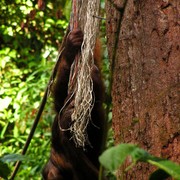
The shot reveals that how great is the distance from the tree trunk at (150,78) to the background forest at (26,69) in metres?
2.18

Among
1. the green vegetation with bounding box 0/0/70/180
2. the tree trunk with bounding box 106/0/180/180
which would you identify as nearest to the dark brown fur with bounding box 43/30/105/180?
the tree trunk with bounding box 106/0/180/180

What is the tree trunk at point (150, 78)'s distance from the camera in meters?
1.54

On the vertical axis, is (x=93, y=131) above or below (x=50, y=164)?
above

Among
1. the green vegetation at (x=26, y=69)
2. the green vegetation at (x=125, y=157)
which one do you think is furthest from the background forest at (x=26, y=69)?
the green vegetation at (x=125, y=157)

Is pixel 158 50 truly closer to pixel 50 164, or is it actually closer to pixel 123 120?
pixel 123 120

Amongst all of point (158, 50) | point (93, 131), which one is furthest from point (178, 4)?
point (93, 131)

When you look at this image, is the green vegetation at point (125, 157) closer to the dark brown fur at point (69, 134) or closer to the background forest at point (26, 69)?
the dark brown fur at point (69, 134)

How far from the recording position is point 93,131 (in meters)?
2.48

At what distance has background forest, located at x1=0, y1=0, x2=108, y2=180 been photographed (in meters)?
4.48

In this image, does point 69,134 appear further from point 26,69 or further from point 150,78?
point 26,69

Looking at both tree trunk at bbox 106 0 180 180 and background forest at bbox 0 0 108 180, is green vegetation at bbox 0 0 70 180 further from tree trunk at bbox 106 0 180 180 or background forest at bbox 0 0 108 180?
tree trunk at bbox 106 0 180 180

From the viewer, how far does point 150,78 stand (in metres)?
1.59

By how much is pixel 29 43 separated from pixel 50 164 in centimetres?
345

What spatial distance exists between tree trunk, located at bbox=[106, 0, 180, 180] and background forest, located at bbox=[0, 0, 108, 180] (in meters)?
2.18
